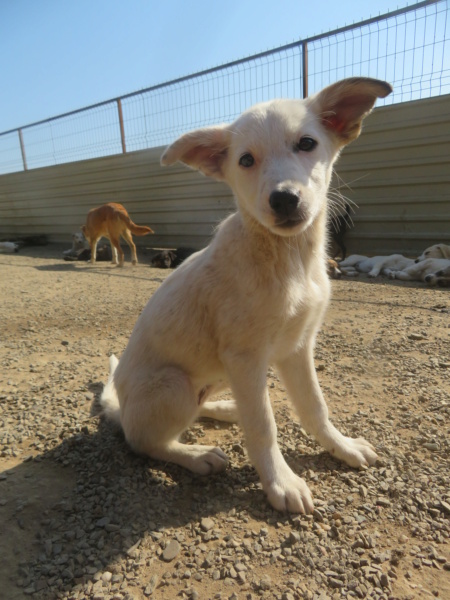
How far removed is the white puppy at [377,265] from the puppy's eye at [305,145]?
18.4 ft

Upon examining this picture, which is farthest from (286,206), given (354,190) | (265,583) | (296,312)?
(354,190)

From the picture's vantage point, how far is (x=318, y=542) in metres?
1.65

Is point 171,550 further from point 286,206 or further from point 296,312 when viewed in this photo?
point 286,206

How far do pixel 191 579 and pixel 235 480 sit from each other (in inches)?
23.5

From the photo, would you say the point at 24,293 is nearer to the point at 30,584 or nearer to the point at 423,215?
the point at 30,584

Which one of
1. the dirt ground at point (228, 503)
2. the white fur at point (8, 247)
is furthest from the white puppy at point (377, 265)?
the white fur at point (8, 247)

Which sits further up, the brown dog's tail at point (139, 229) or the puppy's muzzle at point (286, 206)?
the puppy's muzzle at point (286, 206)

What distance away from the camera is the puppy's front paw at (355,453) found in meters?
2.10

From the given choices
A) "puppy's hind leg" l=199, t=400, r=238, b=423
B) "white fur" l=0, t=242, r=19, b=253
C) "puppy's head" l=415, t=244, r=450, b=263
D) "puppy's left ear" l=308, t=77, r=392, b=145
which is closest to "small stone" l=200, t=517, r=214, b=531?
"puppy's hind leg" l=199, t=400, r=238, b=423

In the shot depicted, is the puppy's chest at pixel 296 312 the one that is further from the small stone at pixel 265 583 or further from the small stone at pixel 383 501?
the small stone at pixel 265 583

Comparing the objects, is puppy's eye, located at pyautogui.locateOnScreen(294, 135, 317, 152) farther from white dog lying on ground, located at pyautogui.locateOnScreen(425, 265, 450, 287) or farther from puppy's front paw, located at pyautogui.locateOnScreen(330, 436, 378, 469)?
white dog lying on ground, located at pyautogui.locateOnScreen(425, 265, 450, 287)

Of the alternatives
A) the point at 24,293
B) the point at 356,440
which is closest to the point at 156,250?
the point at 24,293

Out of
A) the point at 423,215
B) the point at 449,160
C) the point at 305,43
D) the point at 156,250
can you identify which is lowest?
the point at 156,250

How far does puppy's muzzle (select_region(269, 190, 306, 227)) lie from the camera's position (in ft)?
5.72
